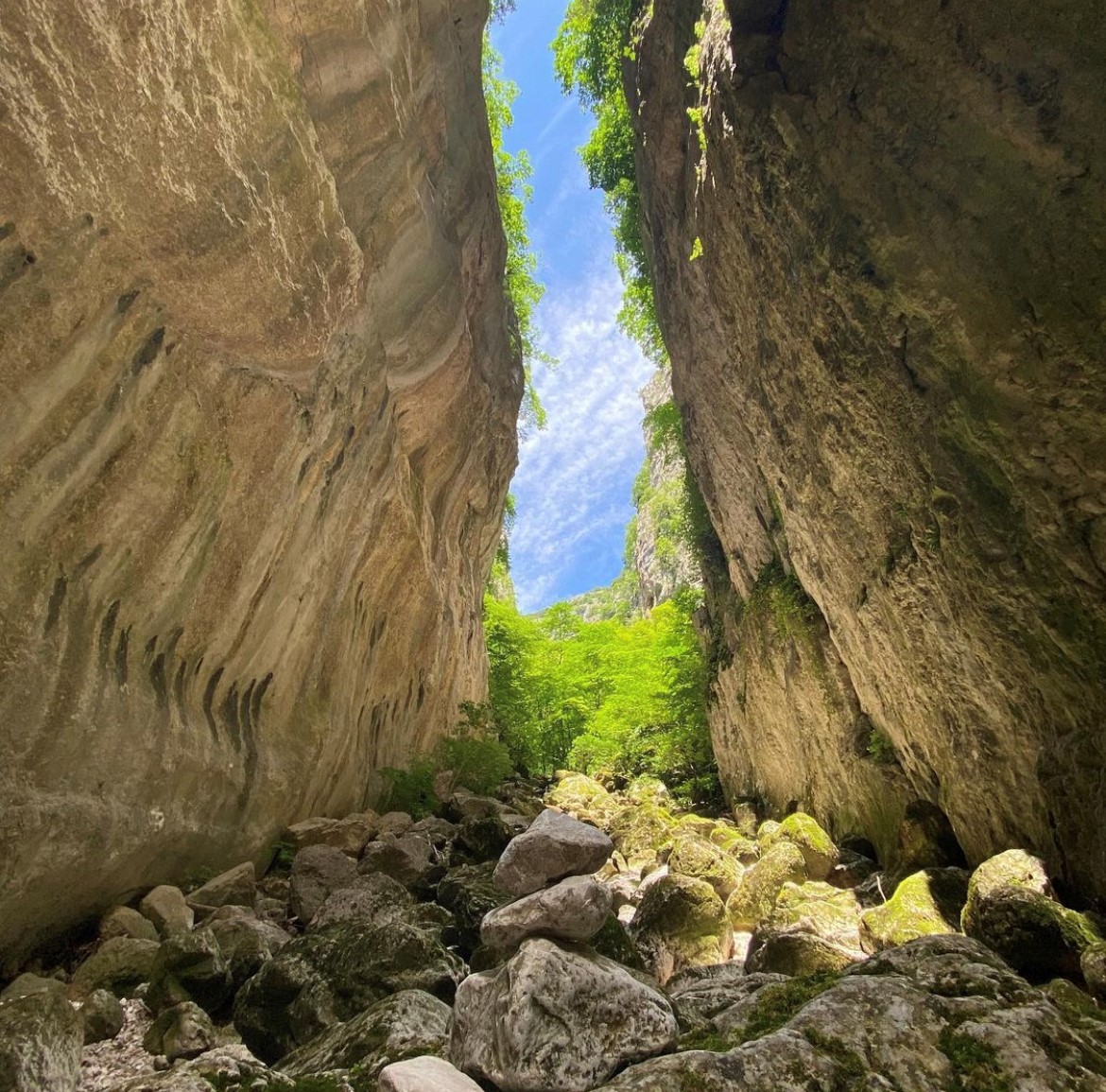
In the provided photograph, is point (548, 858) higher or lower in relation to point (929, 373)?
lower

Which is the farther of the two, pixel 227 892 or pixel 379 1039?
pixel 227 892

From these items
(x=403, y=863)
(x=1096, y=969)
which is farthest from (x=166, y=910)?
(x=1096, y=969)

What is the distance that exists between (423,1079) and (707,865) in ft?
24.0

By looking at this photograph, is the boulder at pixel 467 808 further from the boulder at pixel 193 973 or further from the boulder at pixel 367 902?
the boulder at pixel 193 973

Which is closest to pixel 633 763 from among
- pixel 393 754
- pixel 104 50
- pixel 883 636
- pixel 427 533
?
pixel 393 754

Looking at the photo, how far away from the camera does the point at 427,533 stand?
14.5 meters

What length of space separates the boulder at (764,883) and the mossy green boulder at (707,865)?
0.83ft

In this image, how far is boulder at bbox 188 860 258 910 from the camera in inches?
267

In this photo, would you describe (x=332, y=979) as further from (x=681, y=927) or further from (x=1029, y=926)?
(x=1029, y=926)

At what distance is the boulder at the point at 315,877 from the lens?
23.2 feet

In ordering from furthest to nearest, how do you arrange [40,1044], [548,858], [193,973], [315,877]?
[315,877]
[548,858]
[193,973]
[40,1044]

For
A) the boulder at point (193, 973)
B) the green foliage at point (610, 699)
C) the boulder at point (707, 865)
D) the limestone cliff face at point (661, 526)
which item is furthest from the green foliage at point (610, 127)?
the boulder at point (193, 973)

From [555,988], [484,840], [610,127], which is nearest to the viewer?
[555,988]

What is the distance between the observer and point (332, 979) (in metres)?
4.79
